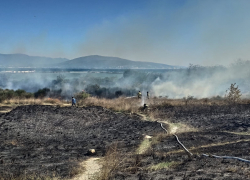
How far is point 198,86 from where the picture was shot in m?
46.5

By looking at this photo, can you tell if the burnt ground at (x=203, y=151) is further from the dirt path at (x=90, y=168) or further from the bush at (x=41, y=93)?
the bush at (x=41, y=93)

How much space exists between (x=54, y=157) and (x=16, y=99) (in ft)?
70.0

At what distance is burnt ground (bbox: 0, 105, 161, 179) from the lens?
787 centimetres

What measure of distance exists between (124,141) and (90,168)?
12.6 ft

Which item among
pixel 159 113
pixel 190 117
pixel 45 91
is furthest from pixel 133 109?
pixel 45 91

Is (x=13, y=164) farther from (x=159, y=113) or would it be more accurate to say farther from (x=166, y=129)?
(x=159, y=113)

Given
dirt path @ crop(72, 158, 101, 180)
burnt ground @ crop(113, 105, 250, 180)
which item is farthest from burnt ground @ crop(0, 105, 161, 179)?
burnt ground @ crop(113, 105, 250, 180)

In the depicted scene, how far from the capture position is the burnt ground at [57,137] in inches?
310

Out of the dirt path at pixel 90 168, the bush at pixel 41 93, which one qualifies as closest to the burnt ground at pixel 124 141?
the dirt path at pixel 90 168

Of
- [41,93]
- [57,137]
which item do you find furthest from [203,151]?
[41,93]

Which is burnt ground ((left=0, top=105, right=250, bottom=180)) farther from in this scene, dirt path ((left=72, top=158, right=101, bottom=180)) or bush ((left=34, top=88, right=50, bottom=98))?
bush ((left=34, top=88, right=50, bottom=98))

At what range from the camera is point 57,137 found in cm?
1266

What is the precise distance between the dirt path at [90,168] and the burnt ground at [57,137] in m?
0.31

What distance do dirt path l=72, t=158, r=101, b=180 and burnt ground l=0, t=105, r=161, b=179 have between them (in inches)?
12.2
